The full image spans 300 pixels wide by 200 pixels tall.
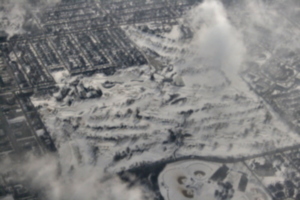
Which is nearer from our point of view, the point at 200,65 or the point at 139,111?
the point at 139,111

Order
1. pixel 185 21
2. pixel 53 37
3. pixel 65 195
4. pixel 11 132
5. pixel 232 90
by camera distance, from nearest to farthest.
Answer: pixel 65 195, pixel 11 132, pixel 232 90, pixel 53 37, pixel 185 21

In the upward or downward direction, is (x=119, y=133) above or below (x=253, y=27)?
below

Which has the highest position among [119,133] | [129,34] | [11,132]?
[129,34]

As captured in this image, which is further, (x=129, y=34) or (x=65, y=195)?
(x=129, y=34)

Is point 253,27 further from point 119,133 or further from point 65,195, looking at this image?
point 65,195

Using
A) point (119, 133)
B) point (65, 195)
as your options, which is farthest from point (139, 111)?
point (65, 195)

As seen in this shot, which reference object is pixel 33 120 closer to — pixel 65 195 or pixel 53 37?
pixel 65 195

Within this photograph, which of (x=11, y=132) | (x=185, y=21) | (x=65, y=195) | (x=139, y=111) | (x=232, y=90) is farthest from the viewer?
(x=185, y=21)

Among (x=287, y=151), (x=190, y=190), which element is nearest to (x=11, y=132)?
(x=190, y=190)

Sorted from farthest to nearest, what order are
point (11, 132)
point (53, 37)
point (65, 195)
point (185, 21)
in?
point (185, 21), point (53, 37), point (11, 132), point (65, 195)
